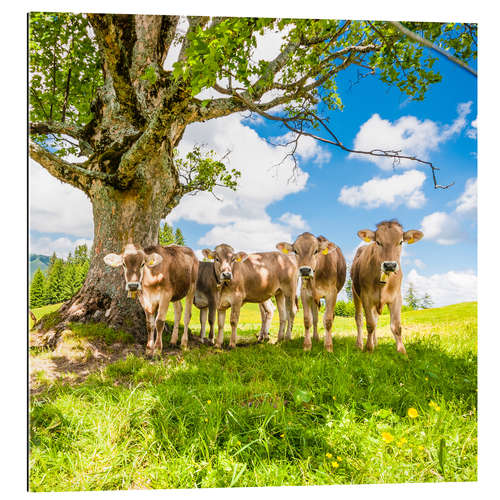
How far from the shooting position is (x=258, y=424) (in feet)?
8.30

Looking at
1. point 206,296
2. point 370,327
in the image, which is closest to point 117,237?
point 206,296

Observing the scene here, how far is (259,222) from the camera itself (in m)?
4.04

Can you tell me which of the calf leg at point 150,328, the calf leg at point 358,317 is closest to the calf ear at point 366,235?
the calf leg at point 358,317

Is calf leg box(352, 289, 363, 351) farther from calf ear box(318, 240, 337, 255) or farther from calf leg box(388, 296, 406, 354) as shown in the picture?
calf ear box(318, 240, 337, 255)

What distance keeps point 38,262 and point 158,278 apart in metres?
1.74

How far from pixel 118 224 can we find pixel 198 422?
2.80 metres

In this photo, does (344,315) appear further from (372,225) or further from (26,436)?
(26,436)

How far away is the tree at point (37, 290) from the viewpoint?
2.99 meters

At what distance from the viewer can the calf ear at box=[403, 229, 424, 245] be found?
374cm

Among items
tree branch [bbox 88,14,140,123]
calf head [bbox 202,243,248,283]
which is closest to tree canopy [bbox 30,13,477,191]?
tree branch [bbox 88,14,140,123]

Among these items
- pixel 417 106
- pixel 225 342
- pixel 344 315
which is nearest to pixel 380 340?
pixel 344 315

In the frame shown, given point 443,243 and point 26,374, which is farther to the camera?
point 443,243

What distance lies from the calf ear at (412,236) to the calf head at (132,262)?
9.56 ft

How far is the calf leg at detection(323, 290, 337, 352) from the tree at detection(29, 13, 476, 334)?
2064 mm
